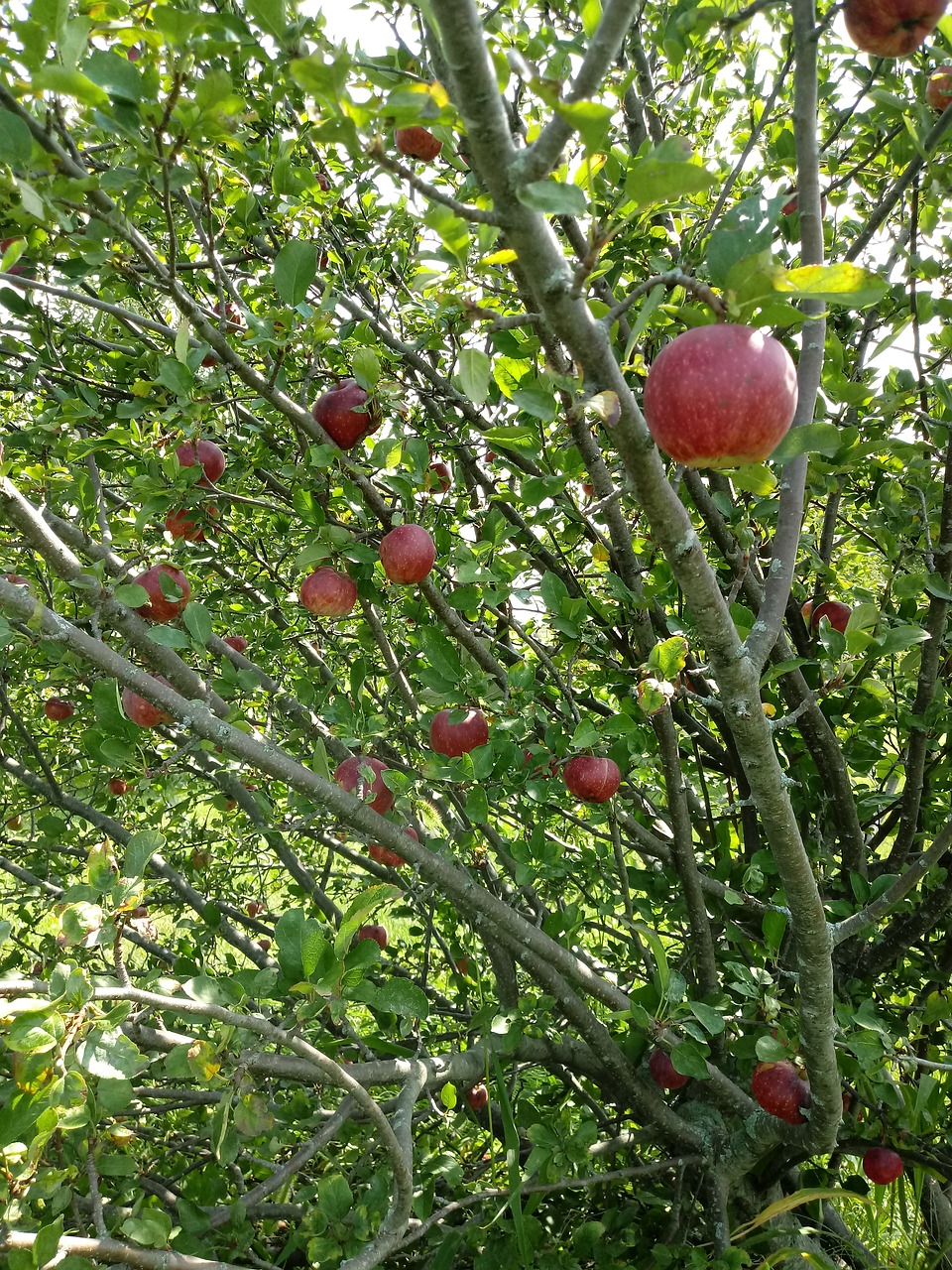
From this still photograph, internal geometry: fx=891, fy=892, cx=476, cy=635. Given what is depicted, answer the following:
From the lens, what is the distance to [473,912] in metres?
1.67

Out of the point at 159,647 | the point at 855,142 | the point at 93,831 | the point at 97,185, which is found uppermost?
the point at 855,142

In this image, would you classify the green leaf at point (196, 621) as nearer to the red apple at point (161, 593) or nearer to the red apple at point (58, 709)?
the red apple at point (161, 593)

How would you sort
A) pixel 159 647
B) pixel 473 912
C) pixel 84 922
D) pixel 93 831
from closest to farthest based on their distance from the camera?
pixel 84 922 < pixel 159 647 < pixel 473 912 < pixel 93 831

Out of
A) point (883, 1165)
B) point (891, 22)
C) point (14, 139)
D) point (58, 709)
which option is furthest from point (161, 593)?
point (883, 1165)

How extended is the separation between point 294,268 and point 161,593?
1.99 feet

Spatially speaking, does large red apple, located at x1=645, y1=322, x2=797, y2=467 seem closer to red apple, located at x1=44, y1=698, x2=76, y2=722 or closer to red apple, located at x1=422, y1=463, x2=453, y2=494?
red apple, located at x1=422, y1=463, x2=453, y2=494

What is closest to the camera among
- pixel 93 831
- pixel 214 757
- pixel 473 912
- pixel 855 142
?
pixel 214 757

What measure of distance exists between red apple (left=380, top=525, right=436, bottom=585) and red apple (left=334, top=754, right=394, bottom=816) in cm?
31

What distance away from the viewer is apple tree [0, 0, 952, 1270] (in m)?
0.92

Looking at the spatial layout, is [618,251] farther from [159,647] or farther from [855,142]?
[159,647]

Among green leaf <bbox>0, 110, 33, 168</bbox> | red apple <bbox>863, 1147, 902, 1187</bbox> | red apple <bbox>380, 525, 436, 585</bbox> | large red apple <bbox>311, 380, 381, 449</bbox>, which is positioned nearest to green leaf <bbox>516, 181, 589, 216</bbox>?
green leaf <bbox>0, 110, 33, 168</bbox>

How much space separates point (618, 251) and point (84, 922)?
1426 millimetres

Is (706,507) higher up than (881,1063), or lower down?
higher up

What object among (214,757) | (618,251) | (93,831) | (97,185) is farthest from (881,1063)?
(93,831)
